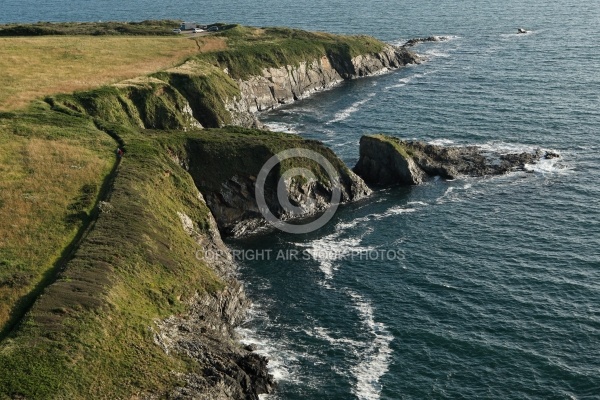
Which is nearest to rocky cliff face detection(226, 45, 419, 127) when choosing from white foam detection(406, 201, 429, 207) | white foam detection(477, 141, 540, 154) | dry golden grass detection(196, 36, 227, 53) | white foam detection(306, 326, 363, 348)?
dry golden grass detection(196, 36, 227, 53)

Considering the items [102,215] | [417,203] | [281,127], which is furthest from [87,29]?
[102,215]

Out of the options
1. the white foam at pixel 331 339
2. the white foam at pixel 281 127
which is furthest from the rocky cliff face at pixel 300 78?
the white foam at pixel 331 339

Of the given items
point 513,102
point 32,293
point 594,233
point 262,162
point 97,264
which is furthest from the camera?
point 513,102

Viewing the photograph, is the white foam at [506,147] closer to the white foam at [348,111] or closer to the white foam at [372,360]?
the white foam at [348,111]

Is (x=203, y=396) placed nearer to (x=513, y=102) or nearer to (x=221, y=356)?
(x=221, y=356)

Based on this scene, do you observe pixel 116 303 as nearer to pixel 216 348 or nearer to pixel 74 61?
pixel 216 348

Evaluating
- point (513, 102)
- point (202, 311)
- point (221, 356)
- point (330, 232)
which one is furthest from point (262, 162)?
point (513, 102)

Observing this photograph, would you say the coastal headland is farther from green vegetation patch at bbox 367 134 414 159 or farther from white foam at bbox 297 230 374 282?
white foam at bbox 297 230 374 282
